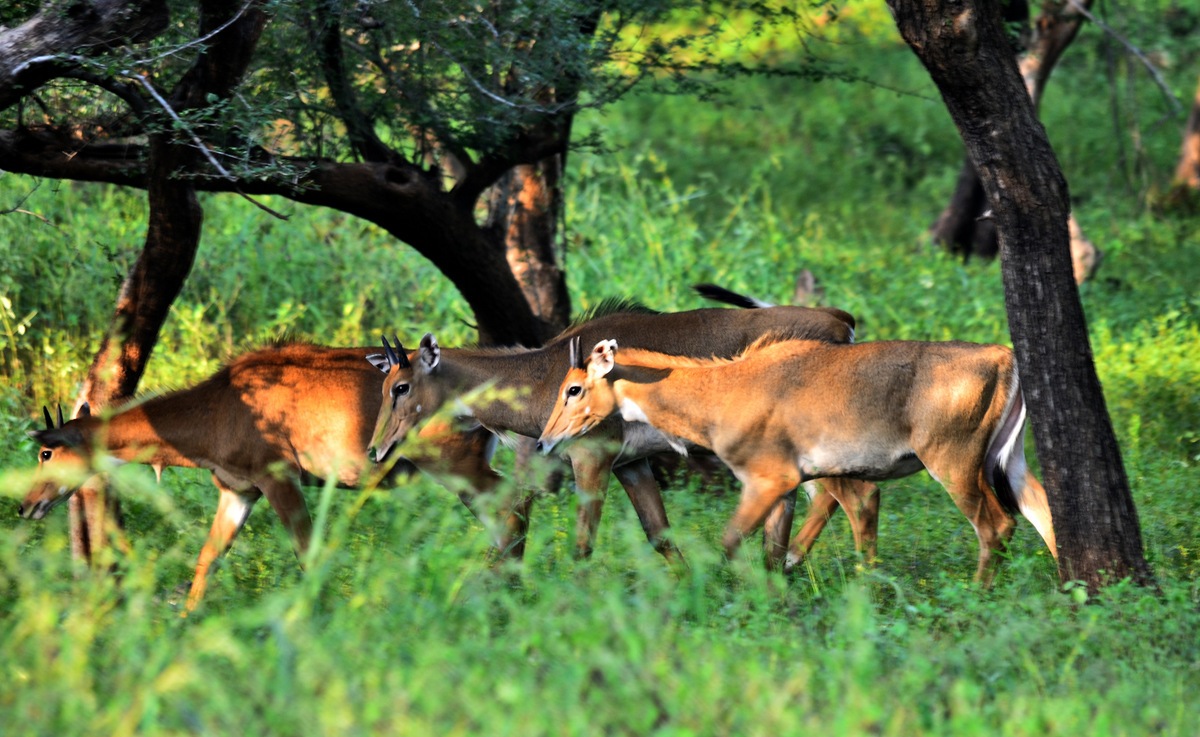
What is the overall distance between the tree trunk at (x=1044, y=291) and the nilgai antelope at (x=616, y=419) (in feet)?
5.44

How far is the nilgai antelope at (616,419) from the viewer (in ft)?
29.1

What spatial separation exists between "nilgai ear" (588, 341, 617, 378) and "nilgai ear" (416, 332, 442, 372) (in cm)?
104

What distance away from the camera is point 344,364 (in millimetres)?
9172

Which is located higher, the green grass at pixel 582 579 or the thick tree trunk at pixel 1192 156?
the thick tree trunk at pixel 1192 156

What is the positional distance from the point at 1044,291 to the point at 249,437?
4617 mm

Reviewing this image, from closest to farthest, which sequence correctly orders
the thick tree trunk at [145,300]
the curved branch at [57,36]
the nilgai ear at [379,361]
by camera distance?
the curved branch at [57,36] < the thick tree trunk at [145,300] < the nilgai ear at [379,361]

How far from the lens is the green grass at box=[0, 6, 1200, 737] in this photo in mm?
4793

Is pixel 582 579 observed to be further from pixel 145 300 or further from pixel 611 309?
pixel 145 300

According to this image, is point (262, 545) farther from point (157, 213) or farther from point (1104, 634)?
point (1104, 634)

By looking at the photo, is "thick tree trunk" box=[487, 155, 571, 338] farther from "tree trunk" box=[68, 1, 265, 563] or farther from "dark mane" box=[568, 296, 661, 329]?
"tree trunk" box=[68, 1, 265, 563]

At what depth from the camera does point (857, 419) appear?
8078 mm

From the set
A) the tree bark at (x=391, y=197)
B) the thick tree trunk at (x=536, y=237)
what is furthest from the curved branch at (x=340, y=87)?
the thick tree trunk at (x=536, y=237)

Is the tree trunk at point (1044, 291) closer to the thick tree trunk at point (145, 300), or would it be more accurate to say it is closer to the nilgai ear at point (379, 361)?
the nilgai ear at point (379, 361)

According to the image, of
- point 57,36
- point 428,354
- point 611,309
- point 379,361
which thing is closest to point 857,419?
point 611,309
